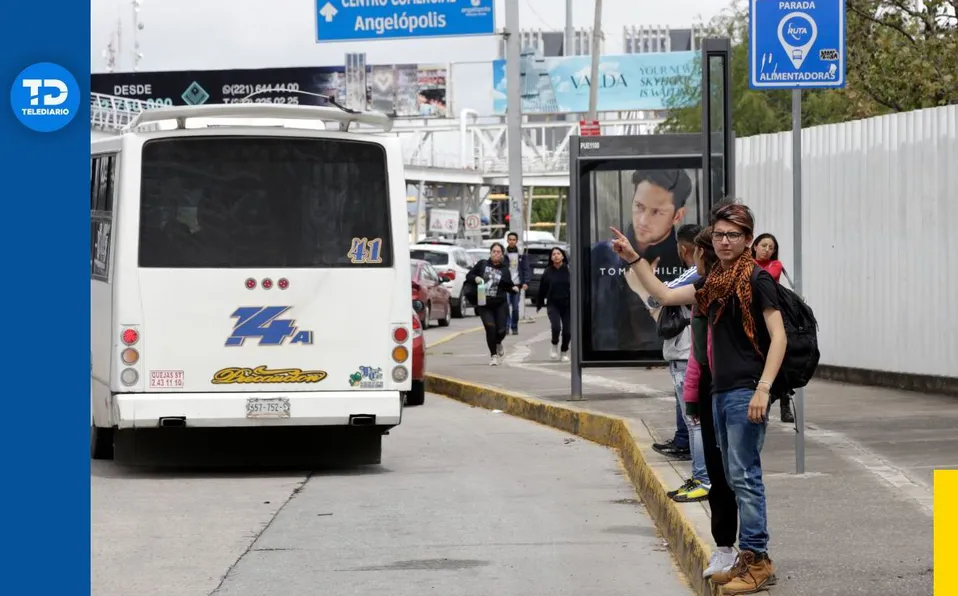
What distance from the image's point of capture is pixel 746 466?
22.3 feet

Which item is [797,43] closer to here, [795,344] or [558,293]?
[795,344]

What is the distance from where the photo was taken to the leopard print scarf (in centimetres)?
672

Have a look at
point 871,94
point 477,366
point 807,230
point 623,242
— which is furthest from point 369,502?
point 871,94

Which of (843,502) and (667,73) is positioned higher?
(667,73)

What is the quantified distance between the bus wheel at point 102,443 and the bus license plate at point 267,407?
1932 millimetres

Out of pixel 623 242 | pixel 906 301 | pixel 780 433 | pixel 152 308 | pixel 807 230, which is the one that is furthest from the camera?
pixel 807 230

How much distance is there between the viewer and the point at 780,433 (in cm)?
1329

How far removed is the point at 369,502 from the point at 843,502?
343 centimetres

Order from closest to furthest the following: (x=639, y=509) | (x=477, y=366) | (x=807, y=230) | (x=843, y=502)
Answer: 1. (x=843, y=502)
2. (x=639, y=509)
3. (x=807, y=230)
4. (x=477, y=366)

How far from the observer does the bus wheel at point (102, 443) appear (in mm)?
13602

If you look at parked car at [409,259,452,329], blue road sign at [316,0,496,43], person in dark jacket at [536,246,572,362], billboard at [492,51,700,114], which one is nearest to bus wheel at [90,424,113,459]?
person in dark jacket at [536,246,572,362]

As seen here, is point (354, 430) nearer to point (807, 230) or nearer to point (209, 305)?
point (209, 305)

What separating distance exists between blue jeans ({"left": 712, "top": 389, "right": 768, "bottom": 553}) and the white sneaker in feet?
0.68

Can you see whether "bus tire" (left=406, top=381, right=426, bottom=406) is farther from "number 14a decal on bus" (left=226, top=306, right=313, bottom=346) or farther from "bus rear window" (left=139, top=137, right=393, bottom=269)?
"number 14a decal on bus" (left=226, top=306, right=313, bottom=346)
